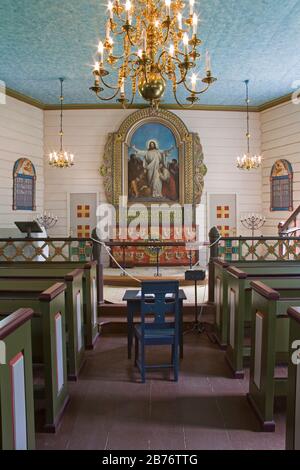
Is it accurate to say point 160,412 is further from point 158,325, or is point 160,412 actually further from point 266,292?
point 266,292

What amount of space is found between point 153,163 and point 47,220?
340 cm

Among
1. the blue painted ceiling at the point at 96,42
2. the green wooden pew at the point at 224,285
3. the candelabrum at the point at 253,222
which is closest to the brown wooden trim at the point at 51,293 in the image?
the green wooden pew at the point at 224,285

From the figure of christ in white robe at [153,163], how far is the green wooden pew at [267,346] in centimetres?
800

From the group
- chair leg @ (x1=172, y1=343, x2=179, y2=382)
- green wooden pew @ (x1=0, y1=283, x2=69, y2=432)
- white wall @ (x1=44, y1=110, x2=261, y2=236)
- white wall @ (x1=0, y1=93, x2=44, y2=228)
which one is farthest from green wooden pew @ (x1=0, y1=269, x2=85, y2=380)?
white wall @ (x1=44, y1=110, x2=261, y2=236)

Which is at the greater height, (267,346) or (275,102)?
(275,102)

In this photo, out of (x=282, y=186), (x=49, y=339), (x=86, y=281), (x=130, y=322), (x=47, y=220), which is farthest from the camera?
(x=47, y=220)

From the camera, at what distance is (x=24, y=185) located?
10289 millimetres

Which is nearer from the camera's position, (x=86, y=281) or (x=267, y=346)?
(x=267, y=346)

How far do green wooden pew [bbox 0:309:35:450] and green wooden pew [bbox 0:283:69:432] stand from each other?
622 millimetres

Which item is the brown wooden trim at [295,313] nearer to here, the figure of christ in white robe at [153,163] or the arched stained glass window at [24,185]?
the arched stained glass window at [24,185]

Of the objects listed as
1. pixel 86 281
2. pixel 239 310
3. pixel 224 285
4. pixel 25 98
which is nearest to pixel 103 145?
pixel 25 98

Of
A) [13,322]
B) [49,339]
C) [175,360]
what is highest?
[13,322]

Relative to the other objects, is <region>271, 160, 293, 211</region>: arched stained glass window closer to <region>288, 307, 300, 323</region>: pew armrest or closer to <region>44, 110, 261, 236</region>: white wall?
<region>44, 110, 261, 236</region>: white wall

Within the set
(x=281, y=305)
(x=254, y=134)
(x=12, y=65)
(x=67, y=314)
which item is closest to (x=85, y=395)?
(x=67, y=314)
